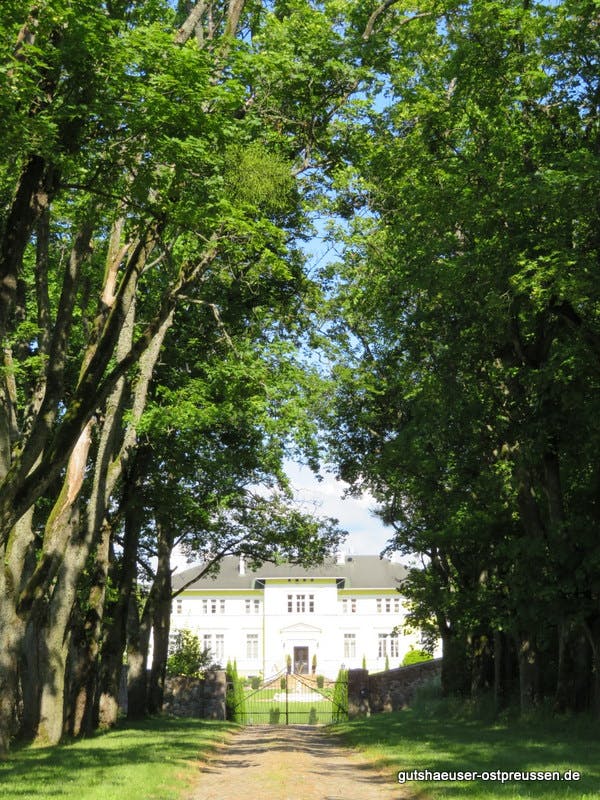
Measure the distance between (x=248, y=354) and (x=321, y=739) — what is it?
9.81 meters

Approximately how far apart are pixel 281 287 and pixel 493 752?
10897mm

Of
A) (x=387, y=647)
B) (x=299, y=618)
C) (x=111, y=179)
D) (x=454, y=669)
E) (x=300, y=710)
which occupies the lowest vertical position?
(x=300, y=710)

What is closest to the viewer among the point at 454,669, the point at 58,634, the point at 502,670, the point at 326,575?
the point at 58,634

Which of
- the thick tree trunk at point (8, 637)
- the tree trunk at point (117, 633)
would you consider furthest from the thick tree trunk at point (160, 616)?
the thick tree trunk at point (8, 637)

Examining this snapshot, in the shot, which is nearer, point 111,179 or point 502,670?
point 111,179

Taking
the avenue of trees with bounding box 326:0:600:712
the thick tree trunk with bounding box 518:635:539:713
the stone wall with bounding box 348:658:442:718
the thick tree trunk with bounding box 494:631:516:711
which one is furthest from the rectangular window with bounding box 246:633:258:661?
the thick tree trunk with bounding box 518:635:539:713

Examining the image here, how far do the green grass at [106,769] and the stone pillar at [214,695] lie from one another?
750 inches

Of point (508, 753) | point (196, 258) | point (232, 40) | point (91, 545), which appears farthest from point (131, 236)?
point (508, 753)

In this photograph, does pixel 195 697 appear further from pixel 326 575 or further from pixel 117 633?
pixel 326 575

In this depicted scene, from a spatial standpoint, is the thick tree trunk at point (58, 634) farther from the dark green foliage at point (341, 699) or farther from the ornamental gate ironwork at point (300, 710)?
the dark green foliage at point (341, 699)

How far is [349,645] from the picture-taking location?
85.1 meters

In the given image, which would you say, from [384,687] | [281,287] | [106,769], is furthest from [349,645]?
[106,769]

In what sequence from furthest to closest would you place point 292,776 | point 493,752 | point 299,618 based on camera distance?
1. point 299,618
2. point 493,752
3. point 292,776

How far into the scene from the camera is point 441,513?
25891 mm
